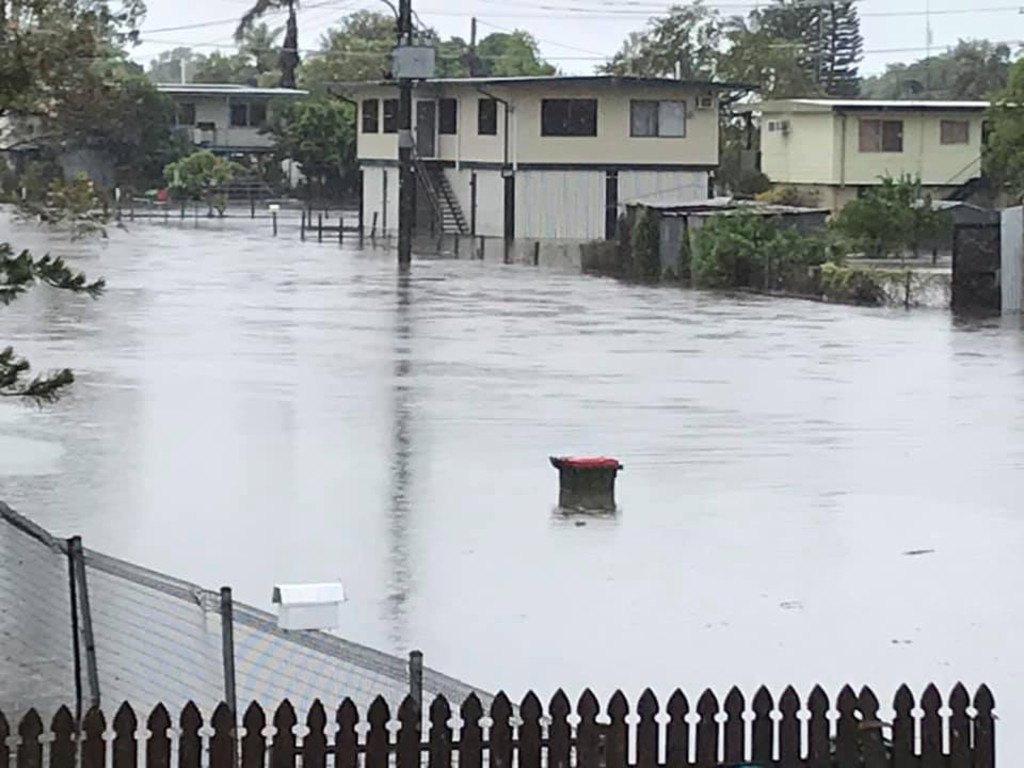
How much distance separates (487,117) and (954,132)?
13.8m

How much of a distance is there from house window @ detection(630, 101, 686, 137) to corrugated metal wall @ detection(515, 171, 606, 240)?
177cm

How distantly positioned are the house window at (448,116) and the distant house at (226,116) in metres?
30.7

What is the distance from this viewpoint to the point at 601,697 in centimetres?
1029

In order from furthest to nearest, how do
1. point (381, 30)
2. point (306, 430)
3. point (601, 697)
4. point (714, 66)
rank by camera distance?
1. point (381, 30)
2. point (714, 66)
3. point (306, 430)
4. point (601, 697)

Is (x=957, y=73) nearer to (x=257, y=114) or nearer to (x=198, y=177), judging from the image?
(x=257, y=114)

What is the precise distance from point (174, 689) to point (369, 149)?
196 ft

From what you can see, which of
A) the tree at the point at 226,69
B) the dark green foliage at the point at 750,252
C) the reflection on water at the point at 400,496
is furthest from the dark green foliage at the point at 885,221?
the tree at the point at 226,69

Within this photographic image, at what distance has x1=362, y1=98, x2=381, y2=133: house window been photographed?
67375mm

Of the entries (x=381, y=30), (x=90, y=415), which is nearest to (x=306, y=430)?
(x=90, y=415)

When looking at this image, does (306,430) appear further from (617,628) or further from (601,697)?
(601,697)

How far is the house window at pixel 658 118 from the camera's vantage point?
6003 cm


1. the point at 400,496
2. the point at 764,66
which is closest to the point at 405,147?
the point at 400,496

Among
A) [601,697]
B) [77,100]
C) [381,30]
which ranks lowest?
[601,697]

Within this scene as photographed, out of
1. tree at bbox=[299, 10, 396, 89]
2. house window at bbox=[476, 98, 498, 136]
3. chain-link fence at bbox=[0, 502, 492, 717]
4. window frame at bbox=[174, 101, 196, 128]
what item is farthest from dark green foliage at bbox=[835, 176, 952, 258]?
tree at bbox=[299, 10, 396, 89]
